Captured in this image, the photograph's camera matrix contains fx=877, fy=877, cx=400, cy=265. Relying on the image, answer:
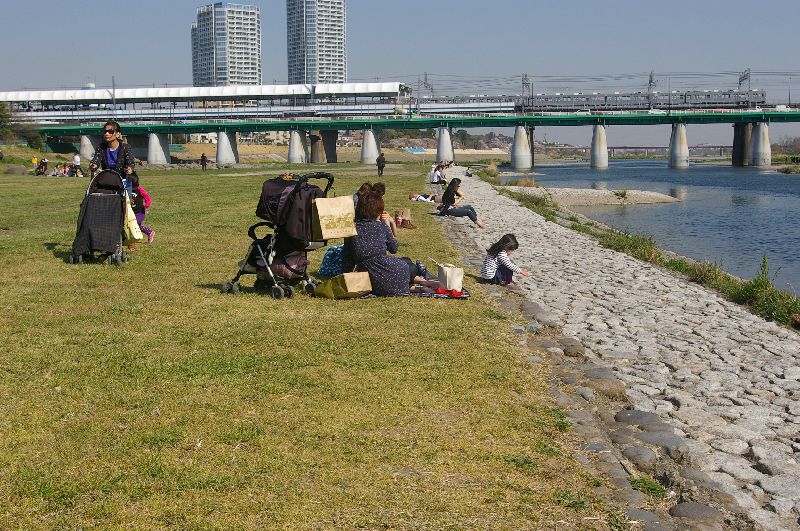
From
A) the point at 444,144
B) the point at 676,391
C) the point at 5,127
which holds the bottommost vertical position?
the point at 676,391

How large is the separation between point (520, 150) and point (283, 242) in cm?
8861

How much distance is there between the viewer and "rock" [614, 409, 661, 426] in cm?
595

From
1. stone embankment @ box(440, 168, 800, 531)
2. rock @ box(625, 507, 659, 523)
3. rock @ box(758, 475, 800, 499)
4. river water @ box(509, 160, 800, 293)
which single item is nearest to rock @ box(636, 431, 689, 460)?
stone embankment @ box(440, 168, 800, 531)

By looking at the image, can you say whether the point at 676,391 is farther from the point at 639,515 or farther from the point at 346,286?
A: the point at 346,286


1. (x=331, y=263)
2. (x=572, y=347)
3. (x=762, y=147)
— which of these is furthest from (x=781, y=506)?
(x=762, y=147)

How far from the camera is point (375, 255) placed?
9828 mm

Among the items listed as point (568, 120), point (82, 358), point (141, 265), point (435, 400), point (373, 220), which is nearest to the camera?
point (435, 400)

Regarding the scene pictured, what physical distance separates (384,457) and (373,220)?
543cm

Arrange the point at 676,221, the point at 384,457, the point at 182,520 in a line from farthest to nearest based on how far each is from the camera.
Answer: the point at 676,221
the point at 384,457
the point at 182,520

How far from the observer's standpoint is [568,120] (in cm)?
→ 9831

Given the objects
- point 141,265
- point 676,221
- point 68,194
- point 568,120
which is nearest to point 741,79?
point 568,120

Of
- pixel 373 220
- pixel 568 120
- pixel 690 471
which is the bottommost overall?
pixel 690 471

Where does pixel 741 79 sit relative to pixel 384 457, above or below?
above

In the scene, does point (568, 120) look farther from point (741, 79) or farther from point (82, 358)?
point (82, 358)
